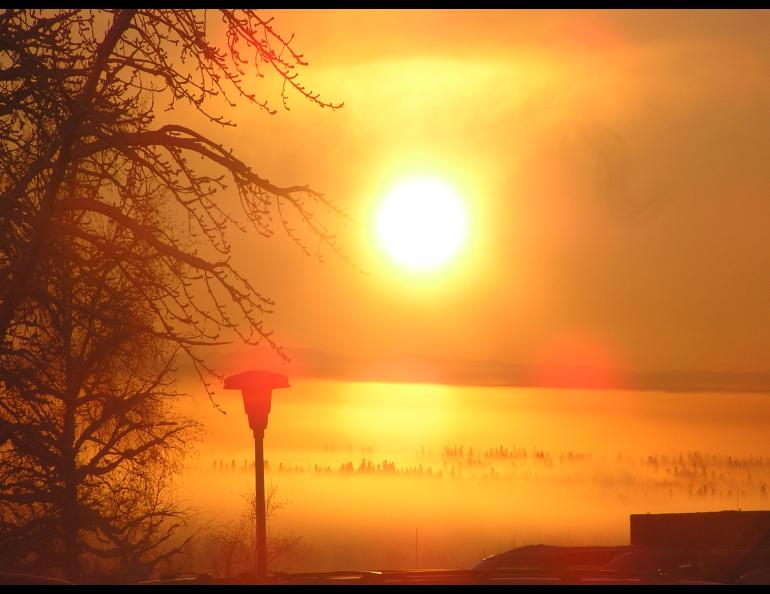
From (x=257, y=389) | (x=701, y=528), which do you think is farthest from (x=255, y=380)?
(x=701, y=528)

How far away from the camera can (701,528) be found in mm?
15531

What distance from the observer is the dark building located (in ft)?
49.6

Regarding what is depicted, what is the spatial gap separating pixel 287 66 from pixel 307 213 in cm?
140

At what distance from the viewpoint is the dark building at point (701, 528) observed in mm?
15117

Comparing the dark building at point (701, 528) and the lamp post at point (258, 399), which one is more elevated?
the lamp post at point (258, 399)

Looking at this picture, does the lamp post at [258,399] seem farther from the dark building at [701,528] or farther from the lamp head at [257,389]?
the dark building at [701,528]

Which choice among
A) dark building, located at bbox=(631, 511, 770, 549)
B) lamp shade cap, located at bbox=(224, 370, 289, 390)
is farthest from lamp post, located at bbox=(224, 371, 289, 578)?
dark building, located at bbox=(631, 511, 770, 549)

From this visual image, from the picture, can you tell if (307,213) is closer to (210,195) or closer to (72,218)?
(210,195)

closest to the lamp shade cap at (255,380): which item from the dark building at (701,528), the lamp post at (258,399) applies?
the lamp post at (258,399)

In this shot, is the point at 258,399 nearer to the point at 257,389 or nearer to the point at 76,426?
the point at 257,389
